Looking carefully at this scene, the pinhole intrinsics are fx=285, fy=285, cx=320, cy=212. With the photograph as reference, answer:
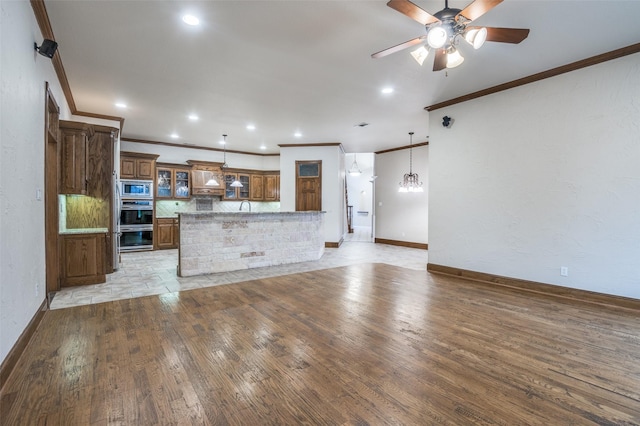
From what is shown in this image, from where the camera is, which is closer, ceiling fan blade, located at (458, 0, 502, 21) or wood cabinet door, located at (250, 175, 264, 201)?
ceiling fan blade, located at (458, 0, 502, 21)

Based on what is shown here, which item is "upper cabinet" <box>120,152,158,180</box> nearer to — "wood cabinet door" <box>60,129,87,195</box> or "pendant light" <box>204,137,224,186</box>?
"pendant light" <box>204,137,224,186</box>

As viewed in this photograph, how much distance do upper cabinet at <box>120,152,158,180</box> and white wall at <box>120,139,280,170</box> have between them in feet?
2.11

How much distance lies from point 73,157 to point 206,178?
14.2 feet

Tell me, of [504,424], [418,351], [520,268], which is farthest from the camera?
[520,268]

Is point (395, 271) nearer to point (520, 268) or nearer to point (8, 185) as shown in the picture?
point (520, 268)

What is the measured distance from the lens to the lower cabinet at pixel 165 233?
772 centimetres

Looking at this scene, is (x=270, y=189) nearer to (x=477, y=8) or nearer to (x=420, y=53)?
(x=420, y=53)

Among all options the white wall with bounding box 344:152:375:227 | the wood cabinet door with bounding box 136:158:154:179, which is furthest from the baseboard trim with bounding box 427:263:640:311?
the white wall with bounding box 344:152:375:227

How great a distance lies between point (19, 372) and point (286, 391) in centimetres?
190

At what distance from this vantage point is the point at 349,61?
3.57m

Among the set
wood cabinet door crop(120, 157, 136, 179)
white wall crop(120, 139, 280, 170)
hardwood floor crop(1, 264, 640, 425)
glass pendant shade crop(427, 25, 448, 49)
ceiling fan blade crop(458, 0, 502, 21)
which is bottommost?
hardwood floor crop(1, 264, 640, 425)

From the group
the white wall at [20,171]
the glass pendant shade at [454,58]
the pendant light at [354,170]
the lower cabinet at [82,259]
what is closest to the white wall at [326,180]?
the pendant light at [354,170]

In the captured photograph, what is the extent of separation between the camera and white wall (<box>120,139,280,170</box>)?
26.2 ft

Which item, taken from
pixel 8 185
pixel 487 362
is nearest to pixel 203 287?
pixel 8 185
